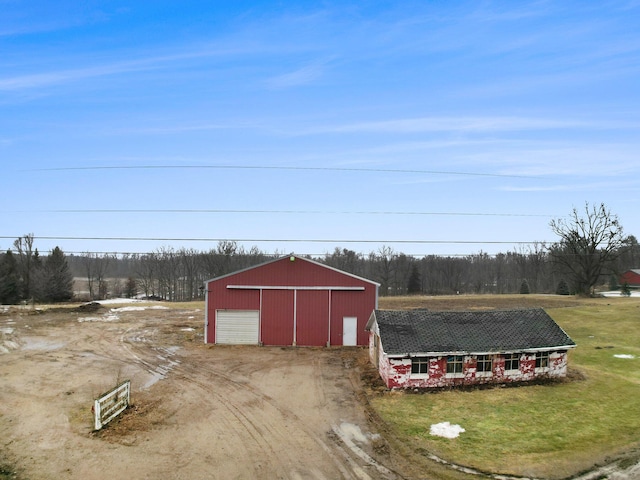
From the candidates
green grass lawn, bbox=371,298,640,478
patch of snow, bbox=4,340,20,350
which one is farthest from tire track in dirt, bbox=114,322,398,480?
patch of snow, bbox=4,340,20,350

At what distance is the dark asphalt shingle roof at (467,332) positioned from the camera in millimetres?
22891

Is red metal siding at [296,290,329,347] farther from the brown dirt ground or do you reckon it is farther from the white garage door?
the white garage door

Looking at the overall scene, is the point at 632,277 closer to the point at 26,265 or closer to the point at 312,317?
the point at 312,317

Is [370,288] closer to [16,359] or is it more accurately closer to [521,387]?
[521,387]

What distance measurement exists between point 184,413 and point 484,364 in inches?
567

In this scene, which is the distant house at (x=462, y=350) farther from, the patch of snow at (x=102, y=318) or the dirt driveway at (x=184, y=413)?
the patch of snow at (x=102, y=318)

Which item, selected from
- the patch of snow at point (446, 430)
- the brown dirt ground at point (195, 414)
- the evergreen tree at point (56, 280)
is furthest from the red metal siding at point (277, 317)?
the evergreen tree at point (56, 280)

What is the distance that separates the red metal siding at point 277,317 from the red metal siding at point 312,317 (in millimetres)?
587

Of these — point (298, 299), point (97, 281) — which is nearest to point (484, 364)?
point (298, 299)

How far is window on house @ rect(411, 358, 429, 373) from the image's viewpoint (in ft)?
73.9

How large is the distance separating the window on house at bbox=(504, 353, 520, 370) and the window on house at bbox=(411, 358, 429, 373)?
4.25 m

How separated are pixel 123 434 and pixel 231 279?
1748cm

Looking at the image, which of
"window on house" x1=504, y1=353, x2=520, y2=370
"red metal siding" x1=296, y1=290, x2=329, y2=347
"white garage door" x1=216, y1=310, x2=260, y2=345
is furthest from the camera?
"white garage door" x1=216, y1=310, x2=260, y2=345

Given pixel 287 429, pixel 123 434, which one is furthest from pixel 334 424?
pixel 123 434
